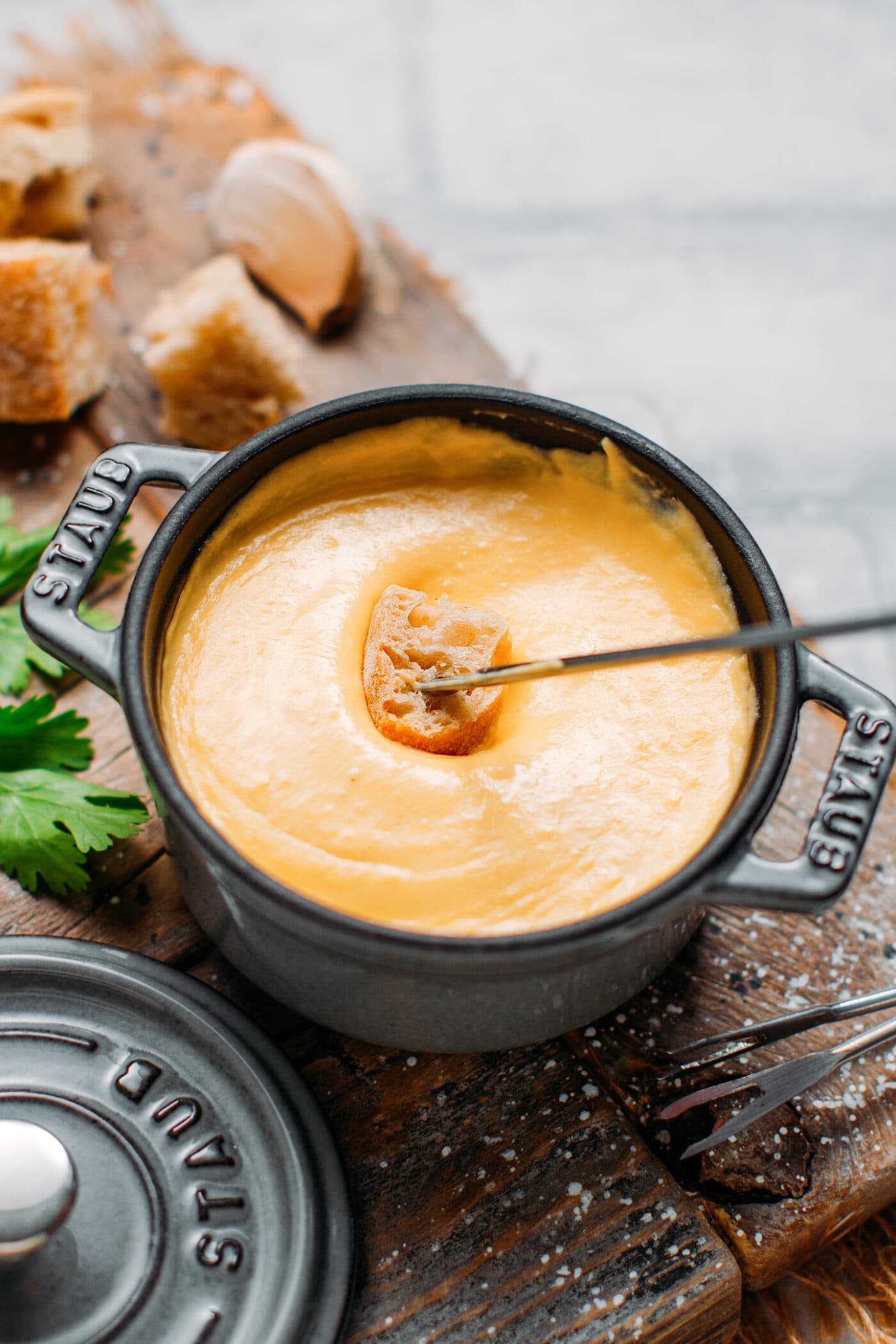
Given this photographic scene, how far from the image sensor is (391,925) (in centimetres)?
106

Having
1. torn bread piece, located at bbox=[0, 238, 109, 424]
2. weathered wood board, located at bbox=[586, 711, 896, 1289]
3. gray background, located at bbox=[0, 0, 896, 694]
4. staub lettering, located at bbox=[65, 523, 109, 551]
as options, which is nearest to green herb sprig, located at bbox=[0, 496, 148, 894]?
staub lettering, located at bbox=[65, 523, 109, 551]

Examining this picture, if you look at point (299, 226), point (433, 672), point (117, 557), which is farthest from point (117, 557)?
point (299, 226)

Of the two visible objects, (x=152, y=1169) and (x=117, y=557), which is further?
(x=117, y=557)

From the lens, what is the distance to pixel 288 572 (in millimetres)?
1328

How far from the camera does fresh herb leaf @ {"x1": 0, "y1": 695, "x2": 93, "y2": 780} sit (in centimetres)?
135

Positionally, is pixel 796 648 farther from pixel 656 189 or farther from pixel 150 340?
pixel 656 189

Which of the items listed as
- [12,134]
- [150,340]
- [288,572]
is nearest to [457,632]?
[288,572]

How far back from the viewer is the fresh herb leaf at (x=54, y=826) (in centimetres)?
130

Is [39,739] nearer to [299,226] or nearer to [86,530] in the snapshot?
[86,530]

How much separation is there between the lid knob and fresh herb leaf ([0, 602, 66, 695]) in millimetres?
542

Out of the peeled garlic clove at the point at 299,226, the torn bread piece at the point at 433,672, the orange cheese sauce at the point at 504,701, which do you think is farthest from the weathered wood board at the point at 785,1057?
the peeled garlic clove at the point at 299,226

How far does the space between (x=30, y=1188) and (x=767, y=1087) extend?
729mm

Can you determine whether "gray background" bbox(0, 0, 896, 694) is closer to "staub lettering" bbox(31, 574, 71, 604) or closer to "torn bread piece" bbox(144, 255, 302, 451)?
"torn bread piece" bbox(144, 255, 302, 451)

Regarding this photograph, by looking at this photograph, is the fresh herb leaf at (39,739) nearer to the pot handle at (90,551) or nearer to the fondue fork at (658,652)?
the pot handle at (90,551)
